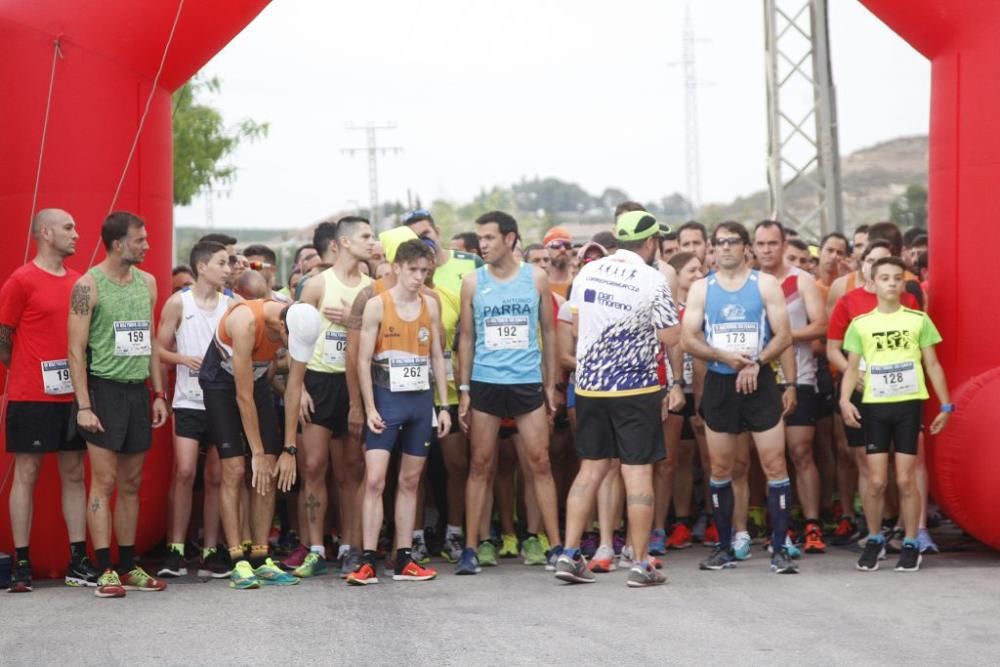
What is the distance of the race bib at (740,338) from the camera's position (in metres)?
8.49

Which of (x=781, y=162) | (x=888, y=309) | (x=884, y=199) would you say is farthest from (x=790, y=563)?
(x=884, y=199)

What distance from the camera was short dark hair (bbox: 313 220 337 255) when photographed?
9.05 meters

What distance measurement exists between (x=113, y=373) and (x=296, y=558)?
64.7 inches

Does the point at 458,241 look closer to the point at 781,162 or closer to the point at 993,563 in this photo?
the point at 993,563

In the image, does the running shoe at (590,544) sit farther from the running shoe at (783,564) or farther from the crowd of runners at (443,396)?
the running shoe at (783,564)

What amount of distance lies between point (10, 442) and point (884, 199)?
9595 centimetres

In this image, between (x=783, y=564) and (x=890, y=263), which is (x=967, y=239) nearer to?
(x=890, y=263)

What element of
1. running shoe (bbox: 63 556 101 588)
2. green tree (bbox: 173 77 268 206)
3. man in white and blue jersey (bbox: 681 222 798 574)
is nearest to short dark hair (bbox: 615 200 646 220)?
man in white and blue jersey (bbox: 681 222 798 574)

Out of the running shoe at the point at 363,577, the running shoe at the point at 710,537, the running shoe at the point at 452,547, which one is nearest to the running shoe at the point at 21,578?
the running shoe at the point at 363,577

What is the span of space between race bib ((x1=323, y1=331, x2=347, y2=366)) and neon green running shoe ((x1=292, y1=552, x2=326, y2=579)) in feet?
3.61

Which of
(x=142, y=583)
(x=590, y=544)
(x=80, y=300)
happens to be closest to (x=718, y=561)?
(x=590, y=544)

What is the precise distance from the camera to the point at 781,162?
55.9 ft

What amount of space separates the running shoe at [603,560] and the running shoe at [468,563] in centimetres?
65

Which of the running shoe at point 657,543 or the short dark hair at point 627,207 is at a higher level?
the short dark hair at point 627,207
